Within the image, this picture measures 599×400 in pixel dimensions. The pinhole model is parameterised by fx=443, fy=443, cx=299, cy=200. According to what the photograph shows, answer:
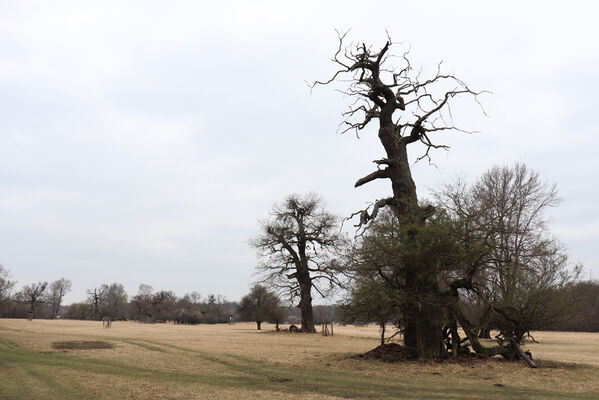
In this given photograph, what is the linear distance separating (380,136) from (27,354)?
16.6 m

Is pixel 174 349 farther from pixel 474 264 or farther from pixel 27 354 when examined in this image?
pixel 474 264

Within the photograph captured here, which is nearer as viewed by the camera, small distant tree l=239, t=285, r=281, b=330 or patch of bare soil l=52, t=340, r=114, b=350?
patch of bare soil l=52, t=340, r=114, b=350

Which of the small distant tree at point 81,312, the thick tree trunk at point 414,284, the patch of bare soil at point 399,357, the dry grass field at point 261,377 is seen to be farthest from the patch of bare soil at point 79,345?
the small distant tree at point 81,312

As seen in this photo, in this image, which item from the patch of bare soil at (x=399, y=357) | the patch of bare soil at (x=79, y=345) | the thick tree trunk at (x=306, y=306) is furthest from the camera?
the thick tree trunk at (x=306, y=306)

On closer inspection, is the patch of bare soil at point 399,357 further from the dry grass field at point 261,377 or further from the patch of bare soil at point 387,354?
the dry grass field at point 261,377

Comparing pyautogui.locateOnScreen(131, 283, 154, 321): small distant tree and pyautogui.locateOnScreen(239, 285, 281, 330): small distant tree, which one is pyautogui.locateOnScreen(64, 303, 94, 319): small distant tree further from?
pyautogui.locateOnScreen(239, 285, 281, 330): small distant tree

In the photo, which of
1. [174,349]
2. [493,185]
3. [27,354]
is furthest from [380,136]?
[493,185]

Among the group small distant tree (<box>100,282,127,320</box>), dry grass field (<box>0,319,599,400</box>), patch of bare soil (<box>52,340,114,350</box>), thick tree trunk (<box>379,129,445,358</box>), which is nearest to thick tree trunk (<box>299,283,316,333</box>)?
patch of bare soil (<box>52,340,114,350</box>)

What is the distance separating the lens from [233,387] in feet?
36.8

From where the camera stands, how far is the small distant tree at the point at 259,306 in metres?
52.1

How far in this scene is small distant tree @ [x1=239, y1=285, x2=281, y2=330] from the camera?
52094 millimetres

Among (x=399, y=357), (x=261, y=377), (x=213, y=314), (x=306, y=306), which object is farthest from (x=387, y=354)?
(x=213, y=314)

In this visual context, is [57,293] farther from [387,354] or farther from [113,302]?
[387,354]

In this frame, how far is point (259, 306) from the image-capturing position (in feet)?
181
